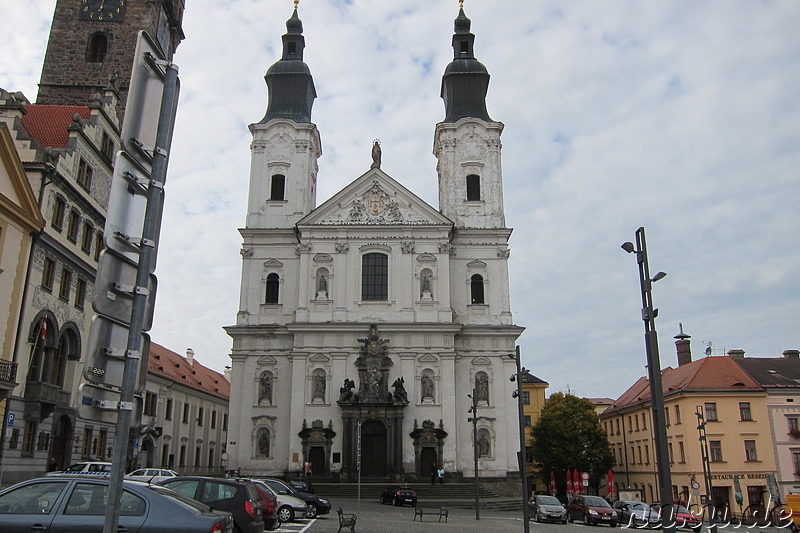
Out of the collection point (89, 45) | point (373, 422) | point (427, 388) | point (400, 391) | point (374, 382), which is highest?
point (89, 45)

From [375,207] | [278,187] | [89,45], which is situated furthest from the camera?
[278,187]

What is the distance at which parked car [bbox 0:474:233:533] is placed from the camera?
8.59 m

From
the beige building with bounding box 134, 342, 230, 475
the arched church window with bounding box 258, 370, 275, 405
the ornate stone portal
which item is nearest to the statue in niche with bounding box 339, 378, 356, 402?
the ornate stone portal

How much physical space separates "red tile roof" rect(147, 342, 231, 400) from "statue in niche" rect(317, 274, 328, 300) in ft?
40.5

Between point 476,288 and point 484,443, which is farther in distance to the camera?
point 476,288

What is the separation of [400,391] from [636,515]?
53.4ft

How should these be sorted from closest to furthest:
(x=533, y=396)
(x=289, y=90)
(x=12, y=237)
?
(x=12, y=237) → (x=289, y=90) → (x=533, y=396)

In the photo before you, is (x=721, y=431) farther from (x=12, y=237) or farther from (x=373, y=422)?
(x=12, y=237)

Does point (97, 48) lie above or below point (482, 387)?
above

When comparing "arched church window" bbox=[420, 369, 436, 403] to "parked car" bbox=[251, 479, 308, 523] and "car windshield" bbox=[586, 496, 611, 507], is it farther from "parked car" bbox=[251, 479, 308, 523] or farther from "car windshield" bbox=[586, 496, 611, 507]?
"parked car" bbox=[251, 479, 308, 523]

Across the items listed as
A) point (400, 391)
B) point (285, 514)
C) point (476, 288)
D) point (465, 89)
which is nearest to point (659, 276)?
point (285, 514)

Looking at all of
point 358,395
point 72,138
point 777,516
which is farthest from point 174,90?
point 358,395

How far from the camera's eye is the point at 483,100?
51.6 meters

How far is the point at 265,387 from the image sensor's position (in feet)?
148
